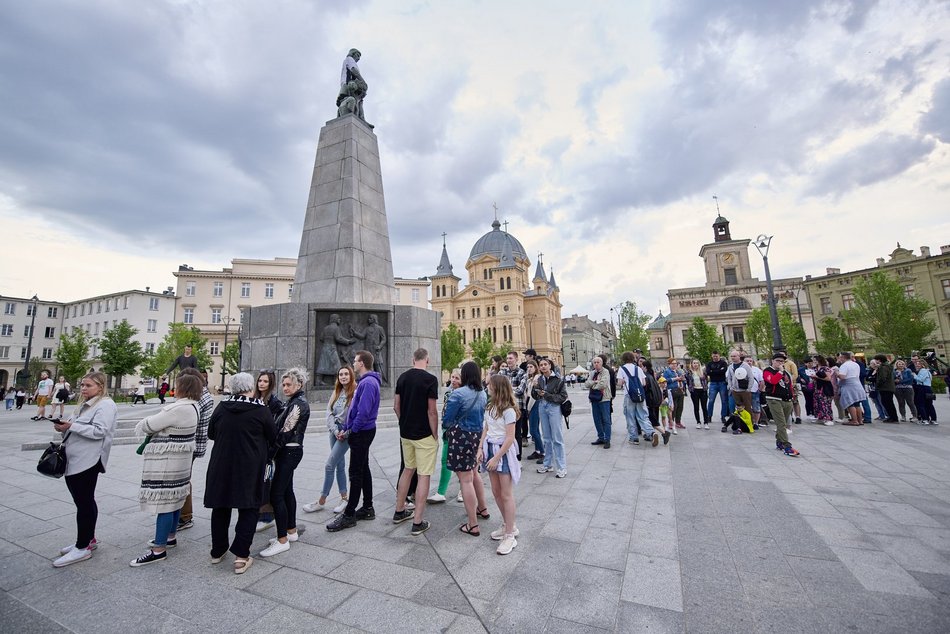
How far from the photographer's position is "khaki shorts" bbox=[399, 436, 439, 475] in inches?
167

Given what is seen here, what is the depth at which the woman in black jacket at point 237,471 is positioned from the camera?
133 inches

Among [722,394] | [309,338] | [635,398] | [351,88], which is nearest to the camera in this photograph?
[635,398]

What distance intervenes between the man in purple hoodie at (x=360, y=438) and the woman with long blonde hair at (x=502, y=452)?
1270 millimetres

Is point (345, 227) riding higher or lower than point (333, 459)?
higher

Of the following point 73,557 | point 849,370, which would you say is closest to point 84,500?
point 73,557

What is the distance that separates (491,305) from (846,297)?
4936 cm

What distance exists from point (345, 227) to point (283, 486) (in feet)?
31.7

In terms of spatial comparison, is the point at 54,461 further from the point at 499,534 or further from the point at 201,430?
the point at 499,534

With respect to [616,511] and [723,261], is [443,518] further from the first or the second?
[723,261]

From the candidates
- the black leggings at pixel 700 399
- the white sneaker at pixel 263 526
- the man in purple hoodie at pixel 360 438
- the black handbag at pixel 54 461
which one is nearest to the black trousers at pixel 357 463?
the man in purple hoodie at pixel 360 438

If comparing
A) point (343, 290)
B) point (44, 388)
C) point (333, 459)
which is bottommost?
point (333, 459)

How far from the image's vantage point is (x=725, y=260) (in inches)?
2638

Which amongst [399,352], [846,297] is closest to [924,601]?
[399,352]

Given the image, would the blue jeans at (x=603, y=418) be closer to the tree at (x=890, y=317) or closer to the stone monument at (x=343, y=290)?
the stone monument at (x=343, y=290)
